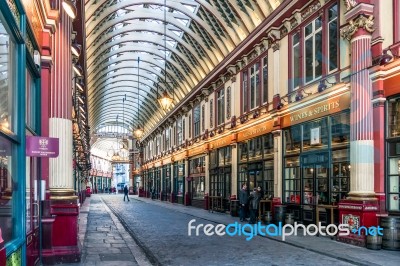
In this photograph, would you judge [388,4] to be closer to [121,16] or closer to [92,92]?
[121,16]

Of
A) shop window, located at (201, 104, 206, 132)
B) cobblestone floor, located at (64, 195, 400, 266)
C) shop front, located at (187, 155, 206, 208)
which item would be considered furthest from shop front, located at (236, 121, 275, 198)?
shop window, located at (201, 104, 206, 132)

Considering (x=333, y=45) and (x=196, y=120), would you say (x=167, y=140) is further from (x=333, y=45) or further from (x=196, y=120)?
(x=333, y=45)

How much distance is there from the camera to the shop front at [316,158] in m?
14.7

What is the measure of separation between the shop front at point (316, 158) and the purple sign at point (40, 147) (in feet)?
29.6

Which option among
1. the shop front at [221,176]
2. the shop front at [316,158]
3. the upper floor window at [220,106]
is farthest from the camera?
the upper floor window at [220,106]

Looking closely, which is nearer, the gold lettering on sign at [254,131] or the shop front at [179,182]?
the gold lettering on sign at [254,131]

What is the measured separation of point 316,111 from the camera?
1608cm

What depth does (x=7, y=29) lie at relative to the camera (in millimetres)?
5832

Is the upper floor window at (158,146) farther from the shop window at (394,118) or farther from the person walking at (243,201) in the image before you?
the shop window at (394,118)

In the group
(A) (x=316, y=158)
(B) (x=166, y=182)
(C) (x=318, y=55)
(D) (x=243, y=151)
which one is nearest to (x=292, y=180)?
(A) (x=316, y=158)

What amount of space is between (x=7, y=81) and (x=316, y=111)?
1181 cm

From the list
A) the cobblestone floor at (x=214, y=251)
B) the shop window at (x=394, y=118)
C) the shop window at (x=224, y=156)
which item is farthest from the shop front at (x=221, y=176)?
the shop window at (x=394, y=118)

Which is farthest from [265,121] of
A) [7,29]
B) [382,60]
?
[7,29]

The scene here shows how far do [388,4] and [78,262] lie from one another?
10022 millimetres
